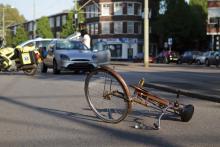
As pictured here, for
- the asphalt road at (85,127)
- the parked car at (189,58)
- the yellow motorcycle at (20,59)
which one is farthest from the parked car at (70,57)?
the parked car at (189,58)

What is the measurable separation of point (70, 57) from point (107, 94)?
46.4 ft

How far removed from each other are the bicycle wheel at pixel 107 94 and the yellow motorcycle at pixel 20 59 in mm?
12666

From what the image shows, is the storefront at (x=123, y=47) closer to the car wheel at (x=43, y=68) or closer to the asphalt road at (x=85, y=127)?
the car wheel at (x=43, y=68)

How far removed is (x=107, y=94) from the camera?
870 centimetres

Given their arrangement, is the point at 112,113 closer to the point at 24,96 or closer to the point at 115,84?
the point at 115,84

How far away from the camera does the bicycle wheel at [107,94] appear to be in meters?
8.30

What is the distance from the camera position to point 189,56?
62.3 meters

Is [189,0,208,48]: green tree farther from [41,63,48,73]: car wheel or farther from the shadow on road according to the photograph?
the shadow on road

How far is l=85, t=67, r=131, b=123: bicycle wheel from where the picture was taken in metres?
8.30

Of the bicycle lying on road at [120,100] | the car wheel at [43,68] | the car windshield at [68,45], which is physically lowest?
the car wheel at [43,68]

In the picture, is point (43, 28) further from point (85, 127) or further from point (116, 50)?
point (85, 127)

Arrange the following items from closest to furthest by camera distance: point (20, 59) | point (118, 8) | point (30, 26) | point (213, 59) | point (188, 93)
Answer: point (188, 93)
point (20, 59)
point (213, 59)
point (118, 8)
point (30, 26)

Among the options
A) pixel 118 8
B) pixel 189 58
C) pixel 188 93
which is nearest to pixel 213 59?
pixel 189 58

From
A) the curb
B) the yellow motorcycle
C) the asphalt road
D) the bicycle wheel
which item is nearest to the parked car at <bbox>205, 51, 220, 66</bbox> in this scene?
the yellow motorcycle
